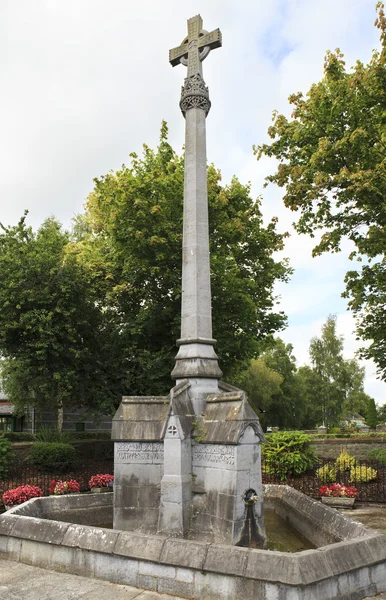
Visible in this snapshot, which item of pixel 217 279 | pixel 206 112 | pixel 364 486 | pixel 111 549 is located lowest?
pixel 364 486

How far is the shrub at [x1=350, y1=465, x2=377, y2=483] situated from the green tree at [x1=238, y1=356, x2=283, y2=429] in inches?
950

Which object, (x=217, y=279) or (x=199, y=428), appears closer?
(x=199, y=428)

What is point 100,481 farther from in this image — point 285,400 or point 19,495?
point 285,400

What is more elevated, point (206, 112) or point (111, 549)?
point (206, 112)

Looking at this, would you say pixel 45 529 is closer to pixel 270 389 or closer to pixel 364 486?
pixel 364 486

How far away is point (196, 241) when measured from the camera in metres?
8.75

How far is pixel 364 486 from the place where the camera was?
14484 mm

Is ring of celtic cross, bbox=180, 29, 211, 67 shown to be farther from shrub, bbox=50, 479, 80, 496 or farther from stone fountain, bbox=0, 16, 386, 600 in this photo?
shrub, bbox=50, 479, 80, 496

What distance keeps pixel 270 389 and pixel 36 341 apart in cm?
2686

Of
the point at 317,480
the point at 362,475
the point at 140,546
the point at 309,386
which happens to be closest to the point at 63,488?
the point at 140,546

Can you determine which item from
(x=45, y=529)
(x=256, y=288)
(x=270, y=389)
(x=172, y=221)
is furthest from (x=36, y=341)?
(x=270, y=389)

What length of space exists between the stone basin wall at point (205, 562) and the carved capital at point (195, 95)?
769 centimetres

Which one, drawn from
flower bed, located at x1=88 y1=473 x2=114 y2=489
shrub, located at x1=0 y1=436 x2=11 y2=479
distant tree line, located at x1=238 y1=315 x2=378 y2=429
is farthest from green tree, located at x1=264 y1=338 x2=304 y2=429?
flower bed, located at x1=88 y1=473 x2=114 y2=489

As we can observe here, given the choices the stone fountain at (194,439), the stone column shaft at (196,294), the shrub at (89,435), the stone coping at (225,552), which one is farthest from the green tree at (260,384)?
the stone coping at (225,552)
